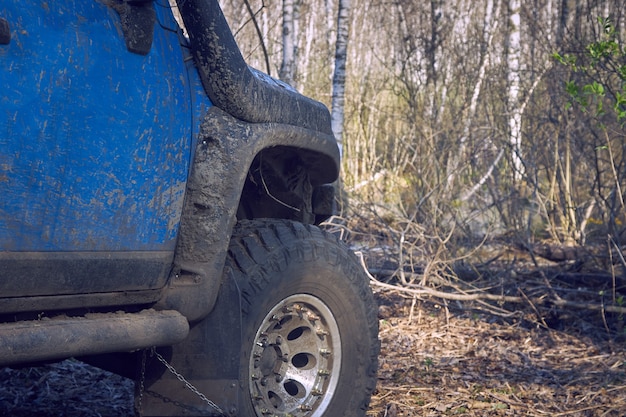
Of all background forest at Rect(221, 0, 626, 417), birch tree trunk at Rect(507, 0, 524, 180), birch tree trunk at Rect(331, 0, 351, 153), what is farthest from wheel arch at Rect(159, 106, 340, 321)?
birch tree trunk at Rect(331, 0, 351, 153)

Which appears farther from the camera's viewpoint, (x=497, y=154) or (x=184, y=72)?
(x=497, y=154)

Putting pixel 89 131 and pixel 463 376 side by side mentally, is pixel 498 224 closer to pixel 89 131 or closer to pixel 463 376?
pixel 463 376

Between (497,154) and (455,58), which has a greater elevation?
(455,58)

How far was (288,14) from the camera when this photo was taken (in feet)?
38.0

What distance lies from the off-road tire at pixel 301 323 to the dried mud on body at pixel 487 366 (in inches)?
25.1

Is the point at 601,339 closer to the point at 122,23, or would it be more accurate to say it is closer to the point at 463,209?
the point at 463,209

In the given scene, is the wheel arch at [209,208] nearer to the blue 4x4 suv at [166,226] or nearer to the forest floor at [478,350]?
the blue 4x4 suv at [166,226]

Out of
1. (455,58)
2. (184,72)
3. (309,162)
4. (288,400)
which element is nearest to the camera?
(184,72)

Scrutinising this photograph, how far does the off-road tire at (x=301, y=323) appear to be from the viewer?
11.0ft

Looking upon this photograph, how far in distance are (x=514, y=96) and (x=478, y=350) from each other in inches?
202

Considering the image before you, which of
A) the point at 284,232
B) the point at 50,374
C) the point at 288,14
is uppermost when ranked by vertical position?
the point at 288,14

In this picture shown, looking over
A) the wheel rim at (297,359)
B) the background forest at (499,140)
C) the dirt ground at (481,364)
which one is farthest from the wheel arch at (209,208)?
the background forest at (499,140)

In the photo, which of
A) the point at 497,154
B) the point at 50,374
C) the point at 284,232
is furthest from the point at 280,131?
the point at 497,154

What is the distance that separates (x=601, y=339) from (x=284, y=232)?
338 centimetres
